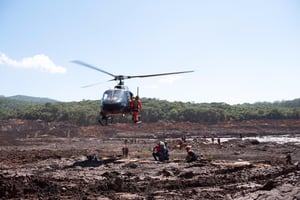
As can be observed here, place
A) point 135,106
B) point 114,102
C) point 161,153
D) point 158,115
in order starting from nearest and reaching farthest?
point 114,102 < point 161,153 < point 135,106 < point 158,115

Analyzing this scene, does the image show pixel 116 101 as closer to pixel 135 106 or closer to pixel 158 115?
pixel 135 106

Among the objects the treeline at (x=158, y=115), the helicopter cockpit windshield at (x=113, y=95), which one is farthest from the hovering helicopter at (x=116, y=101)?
the treeline at (x=158, y=115)

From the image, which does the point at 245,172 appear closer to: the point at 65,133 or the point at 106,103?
the point at 106,103

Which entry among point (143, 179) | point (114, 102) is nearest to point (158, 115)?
point (114, 102)

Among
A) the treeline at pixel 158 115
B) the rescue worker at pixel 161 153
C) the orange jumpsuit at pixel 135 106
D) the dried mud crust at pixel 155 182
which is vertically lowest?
the dried mud crust at pixel 155 182

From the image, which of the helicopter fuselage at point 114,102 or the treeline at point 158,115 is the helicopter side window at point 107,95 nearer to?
the helicopter fuselage at point 114,102

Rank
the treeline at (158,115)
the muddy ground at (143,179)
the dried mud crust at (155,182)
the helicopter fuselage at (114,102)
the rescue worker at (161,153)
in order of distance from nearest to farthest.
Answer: the dried mud crust at (155,182) → the muddy ground at (143,179) → the helicopter fuselage at (114,102) → the rescue worker at (161,153) → the treeline at (158,115)

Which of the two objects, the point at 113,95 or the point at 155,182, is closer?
the point at 155,182

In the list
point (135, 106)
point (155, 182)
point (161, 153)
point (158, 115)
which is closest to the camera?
point (155, 182)

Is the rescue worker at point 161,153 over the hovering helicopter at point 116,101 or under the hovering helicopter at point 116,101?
under

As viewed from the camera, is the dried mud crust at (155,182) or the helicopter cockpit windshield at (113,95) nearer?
the dried mud crust at (155,182)

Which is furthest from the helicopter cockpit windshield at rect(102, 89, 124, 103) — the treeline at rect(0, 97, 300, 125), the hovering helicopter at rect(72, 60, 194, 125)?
the treeline at rect(0, 97, 300, 125)

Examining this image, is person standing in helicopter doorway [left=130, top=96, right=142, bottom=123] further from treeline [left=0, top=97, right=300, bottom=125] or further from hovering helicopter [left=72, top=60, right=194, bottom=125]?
treeline [left=0, top=97, right=300, bottom=125]

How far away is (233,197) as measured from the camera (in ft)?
43.1
